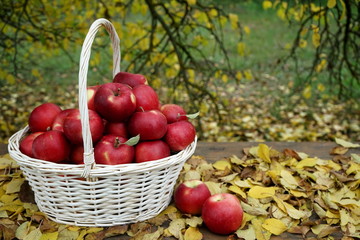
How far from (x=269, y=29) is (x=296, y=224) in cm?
598

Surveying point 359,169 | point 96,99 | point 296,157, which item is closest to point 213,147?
point 296,157

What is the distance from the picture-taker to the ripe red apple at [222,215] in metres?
1.40

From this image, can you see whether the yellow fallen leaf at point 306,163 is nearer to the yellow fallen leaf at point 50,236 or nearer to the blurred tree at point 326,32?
the blurred tree at point 326,32

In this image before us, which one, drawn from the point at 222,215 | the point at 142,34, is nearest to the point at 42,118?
the point at 222,215

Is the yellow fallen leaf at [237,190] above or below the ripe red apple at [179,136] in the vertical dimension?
below

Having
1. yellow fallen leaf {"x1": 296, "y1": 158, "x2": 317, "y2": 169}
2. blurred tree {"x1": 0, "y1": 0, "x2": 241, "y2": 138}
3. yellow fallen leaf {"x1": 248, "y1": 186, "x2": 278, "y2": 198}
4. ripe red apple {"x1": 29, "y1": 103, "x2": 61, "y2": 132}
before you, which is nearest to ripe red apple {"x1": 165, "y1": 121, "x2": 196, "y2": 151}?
yellow fallen leaf {"x1": 248, "y1": 186, "x2": 278, "y2": 198}

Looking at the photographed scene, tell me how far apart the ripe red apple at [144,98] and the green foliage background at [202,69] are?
1.25m

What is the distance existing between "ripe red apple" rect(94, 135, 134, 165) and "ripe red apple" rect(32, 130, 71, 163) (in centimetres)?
12

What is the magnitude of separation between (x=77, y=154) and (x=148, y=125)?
0.90 feet

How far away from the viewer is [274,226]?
57.7 inches

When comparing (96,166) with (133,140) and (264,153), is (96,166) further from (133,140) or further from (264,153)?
(264,153)

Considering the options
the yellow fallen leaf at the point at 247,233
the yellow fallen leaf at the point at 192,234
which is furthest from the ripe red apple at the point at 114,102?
the yellow fallen leaf at the point at 247,233

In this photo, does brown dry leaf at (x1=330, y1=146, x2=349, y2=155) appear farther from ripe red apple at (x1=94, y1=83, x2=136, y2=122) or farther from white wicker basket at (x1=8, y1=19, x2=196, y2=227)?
ripe red apple at (x1=94, y1=83, x2=136, y2=122)

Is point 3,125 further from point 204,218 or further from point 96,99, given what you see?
point 204,218
